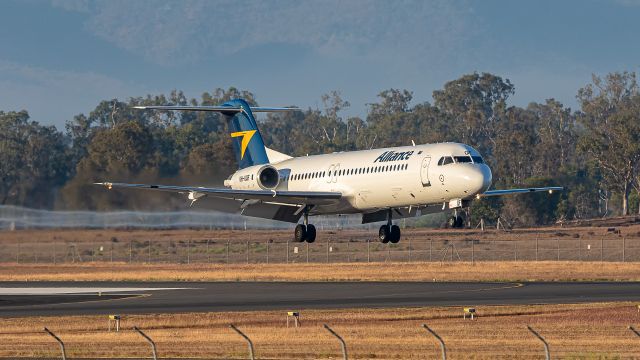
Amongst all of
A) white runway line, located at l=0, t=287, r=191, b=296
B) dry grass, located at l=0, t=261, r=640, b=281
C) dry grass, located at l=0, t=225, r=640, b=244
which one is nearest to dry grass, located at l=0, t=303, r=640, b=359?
white runway line, located at l=0, t=287, r=191, b=296

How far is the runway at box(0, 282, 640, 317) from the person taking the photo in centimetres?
5162

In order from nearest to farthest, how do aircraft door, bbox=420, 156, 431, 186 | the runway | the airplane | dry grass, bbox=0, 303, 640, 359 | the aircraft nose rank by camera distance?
dry grass, bbox=0, 303, 640, 359 < the runway < the aircraft nose < the airplane < aircraft door, bbox=420, 156, 431, 186

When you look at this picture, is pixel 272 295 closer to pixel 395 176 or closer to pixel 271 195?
pixel 271 195

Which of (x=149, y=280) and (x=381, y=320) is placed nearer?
(x=381, y=320)

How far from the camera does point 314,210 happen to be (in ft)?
205

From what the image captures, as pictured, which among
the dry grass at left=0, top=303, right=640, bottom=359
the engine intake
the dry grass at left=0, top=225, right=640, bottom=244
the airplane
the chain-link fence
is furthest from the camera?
the chain-link fence

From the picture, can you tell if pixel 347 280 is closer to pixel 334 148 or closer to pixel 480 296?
pixel 480 296

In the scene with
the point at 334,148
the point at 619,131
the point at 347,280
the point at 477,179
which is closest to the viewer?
the point at 477,179

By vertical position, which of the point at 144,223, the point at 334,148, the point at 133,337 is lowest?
the point at 133,337

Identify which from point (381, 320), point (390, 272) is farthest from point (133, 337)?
point (390, 272)

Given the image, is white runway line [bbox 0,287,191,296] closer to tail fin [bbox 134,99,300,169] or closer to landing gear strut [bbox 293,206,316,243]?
landing gear strut [bbox 293,206,316,243]

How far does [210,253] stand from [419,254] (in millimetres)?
16616

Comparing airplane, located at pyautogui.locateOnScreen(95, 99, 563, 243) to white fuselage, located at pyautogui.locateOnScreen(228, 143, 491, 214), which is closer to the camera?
white fuselage, located at pyautogui.locateOnScreen(228, 143, 491, 214)

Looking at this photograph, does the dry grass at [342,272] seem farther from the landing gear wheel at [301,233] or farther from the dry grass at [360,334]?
the dry grass at [360,334]
